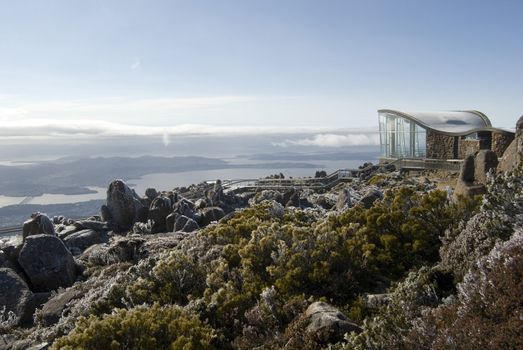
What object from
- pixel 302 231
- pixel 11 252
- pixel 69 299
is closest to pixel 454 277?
pixel 302 231

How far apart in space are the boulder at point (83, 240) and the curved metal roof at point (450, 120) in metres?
31.0

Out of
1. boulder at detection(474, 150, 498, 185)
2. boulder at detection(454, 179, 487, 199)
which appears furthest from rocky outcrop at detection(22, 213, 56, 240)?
boulder at detection(474, 150, 498, 185)

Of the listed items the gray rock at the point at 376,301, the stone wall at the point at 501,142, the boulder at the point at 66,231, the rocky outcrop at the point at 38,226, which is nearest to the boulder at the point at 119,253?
the rocky outcrop at the point at 38,226

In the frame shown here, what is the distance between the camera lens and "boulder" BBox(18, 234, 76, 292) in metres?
12.0

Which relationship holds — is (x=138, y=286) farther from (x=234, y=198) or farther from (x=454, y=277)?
(x=234, y=198)

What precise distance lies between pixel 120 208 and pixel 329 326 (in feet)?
50.5

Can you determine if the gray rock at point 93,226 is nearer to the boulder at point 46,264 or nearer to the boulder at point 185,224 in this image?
the boulder at point 185,224

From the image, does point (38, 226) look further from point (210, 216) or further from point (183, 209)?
point (210, 216)

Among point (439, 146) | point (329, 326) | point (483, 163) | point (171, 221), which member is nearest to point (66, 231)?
point (171, 221)

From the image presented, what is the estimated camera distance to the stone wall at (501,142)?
102ft

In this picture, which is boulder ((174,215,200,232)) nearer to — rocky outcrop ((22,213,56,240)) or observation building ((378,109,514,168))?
rocky outcrop ((22,213,56,240))

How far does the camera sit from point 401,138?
4650cm

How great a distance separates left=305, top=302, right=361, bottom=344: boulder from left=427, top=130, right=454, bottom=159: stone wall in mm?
38021

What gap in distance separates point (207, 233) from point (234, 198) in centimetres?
1642
